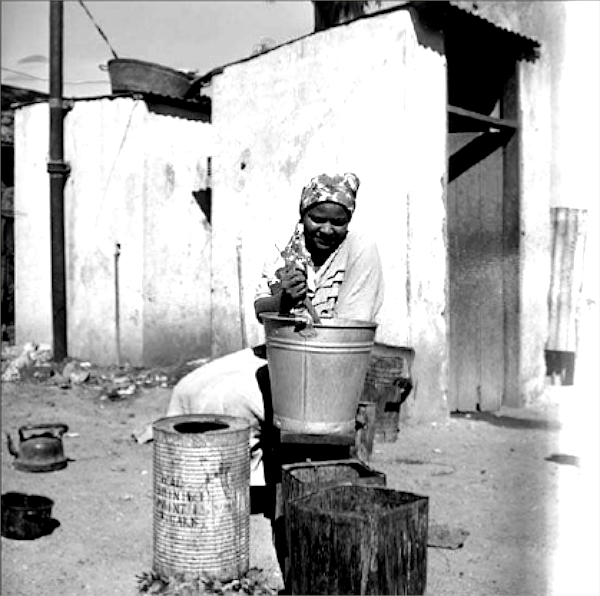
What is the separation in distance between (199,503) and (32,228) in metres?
8.07

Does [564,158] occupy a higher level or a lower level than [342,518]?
higher

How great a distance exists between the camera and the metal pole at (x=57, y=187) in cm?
941

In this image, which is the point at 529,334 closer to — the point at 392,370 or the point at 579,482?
the point at 392,370

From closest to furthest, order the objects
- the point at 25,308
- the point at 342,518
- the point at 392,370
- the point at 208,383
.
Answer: the point at 342,518
the point at 208,383
the point at 392,370
the point at 25,308

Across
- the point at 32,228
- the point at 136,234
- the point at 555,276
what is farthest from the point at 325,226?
the point at 32,228

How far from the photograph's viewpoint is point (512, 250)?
7117 millimetres

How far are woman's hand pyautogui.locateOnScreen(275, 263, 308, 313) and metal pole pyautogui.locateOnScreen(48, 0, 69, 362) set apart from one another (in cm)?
669

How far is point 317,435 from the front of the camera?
3.29 m

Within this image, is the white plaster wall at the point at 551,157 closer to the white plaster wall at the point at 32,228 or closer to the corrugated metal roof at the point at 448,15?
the corrugated metal roof at the point at 448,15

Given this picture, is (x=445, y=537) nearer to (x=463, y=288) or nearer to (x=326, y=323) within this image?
(x=326, y=323)

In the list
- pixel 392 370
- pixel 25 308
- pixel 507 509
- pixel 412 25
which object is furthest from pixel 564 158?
pixel 25 308

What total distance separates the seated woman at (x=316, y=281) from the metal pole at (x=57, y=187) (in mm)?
5891

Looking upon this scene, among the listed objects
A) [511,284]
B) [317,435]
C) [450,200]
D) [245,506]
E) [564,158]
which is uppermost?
[564,158]

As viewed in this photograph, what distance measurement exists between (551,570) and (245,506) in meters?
1.41
